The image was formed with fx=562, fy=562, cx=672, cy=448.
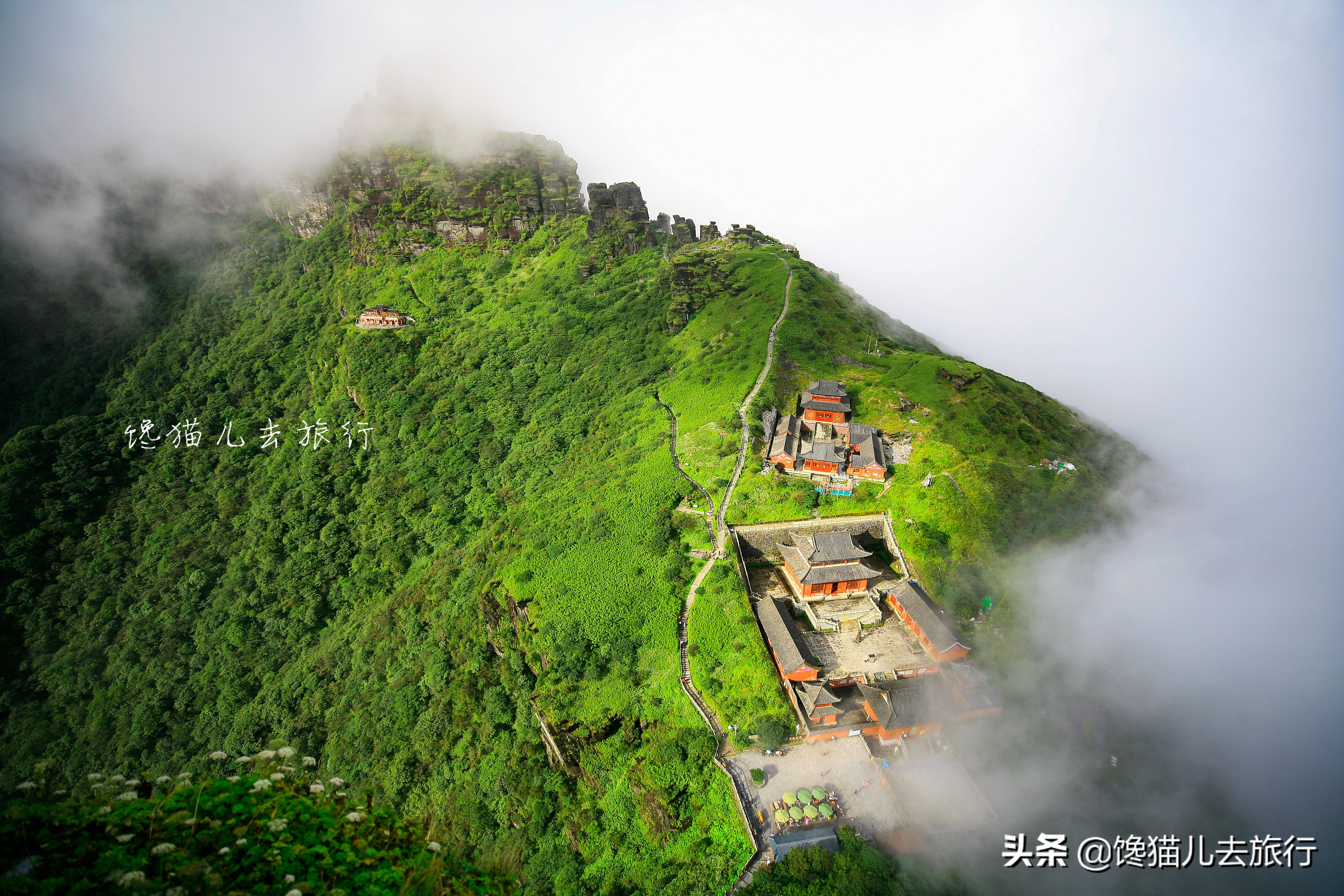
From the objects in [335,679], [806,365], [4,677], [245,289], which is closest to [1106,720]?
[806,365]

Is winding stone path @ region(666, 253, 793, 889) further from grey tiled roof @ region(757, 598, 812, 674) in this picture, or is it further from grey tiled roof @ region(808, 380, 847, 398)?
grey tiled roof @ region(808, 380, 847, 398)

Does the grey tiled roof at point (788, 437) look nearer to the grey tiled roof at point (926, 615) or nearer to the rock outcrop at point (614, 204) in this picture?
the grey tiled roof at point (926, 615)

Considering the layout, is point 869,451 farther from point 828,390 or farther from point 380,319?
point 380,319

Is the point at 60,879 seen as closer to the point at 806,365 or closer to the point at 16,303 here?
the point at 806,365

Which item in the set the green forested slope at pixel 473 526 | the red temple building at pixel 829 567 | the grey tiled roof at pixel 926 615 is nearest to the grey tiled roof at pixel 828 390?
the green forested slope at pixel 473 526

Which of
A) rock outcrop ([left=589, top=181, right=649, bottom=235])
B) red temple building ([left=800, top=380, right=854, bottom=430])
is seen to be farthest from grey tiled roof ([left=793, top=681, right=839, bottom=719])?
rock outcrop ([left=589, top=181, right=649, bottom=235])

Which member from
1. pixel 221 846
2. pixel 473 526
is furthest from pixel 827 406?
pixel 221 846

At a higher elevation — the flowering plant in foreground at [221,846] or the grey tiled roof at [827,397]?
the grey tiled roof at [827,397]
